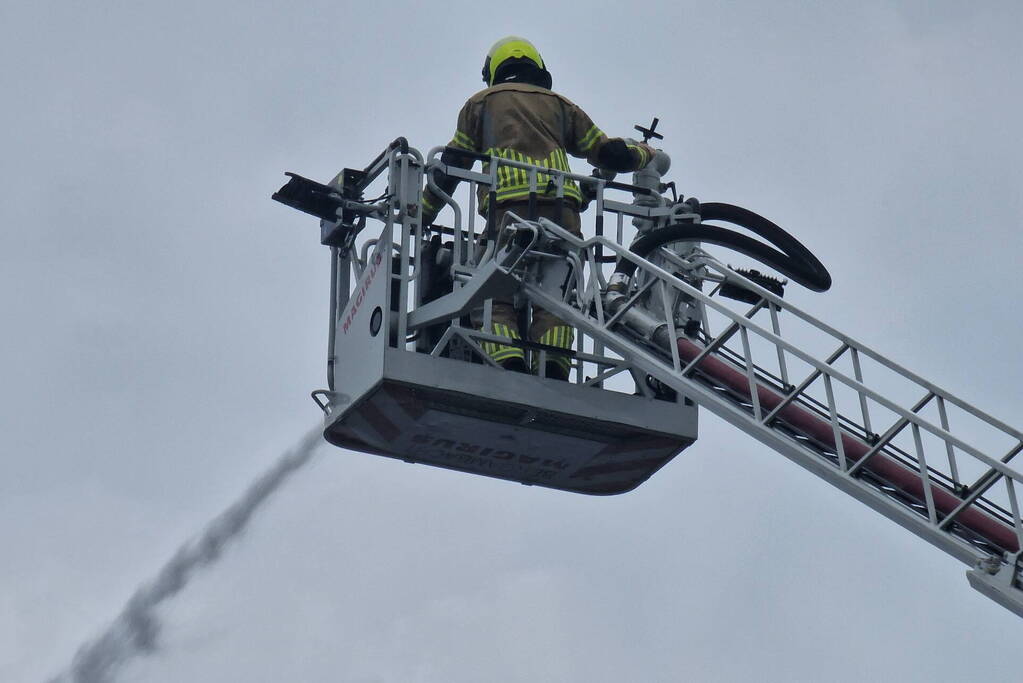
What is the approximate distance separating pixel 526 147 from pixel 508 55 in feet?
3.82

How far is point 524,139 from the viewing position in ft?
59.2

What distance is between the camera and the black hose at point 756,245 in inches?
667

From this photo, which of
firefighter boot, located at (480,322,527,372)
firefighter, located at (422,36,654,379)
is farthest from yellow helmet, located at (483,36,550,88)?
firefighter boot, located at (480,322,527,372)

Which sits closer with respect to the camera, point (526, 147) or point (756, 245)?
point (756, 245)

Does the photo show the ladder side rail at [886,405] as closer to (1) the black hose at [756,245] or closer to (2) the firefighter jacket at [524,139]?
(1) the black hose at [756,245]

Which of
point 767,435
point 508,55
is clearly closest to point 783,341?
point 767,435

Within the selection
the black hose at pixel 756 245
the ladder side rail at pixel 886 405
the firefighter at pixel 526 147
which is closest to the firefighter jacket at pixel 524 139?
the firefighter at pixel 526 147

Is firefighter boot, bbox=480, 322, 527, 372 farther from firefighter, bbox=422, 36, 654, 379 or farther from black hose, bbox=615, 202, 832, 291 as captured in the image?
black hose, bbox=615, 202, 832, 291

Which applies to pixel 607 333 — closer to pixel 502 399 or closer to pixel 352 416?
pixel 502 399

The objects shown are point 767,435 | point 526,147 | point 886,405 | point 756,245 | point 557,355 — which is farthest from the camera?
point 526,147

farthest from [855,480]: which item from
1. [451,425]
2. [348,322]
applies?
[348,322]

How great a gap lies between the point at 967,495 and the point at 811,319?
1979mm

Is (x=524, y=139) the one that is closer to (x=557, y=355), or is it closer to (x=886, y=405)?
(x=557, y=355)

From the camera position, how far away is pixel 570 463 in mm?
17906
